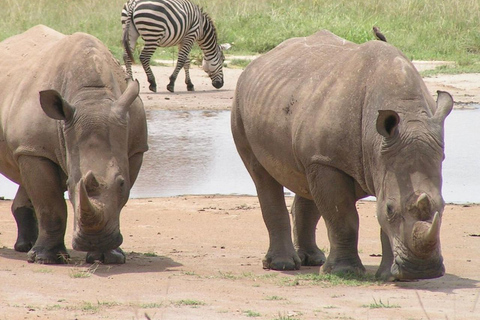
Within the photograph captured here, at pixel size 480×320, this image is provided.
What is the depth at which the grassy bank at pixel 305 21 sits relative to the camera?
77.0 ft

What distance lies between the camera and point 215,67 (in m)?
20.8

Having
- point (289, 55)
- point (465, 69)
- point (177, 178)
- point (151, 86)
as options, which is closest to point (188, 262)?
point (289, 55)

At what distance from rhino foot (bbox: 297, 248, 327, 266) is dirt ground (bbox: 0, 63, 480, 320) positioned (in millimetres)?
137

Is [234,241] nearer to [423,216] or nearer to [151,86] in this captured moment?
[423,216]

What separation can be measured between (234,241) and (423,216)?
2851 millimetres

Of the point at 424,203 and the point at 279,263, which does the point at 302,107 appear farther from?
the point at 424,203

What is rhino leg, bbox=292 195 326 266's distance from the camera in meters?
8.45

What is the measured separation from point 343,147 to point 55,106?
1.99m

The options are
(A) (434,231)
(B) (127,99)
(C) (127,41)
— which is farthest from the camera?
(C) (127,41)

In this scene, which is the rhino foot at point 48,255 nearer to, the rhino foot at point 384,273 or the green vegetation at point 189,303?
the green vegetation at point 189,303

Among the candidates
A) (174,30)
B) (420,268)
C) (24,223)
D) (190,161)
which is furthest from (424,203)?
(174,30)

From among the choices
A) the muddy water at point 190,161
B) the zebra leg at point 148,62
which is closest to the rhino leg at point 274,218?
the muddy water at point 190,161

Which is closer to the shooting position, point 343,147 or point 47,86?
point 343,147

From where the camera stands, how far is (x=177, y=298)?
6.48m
